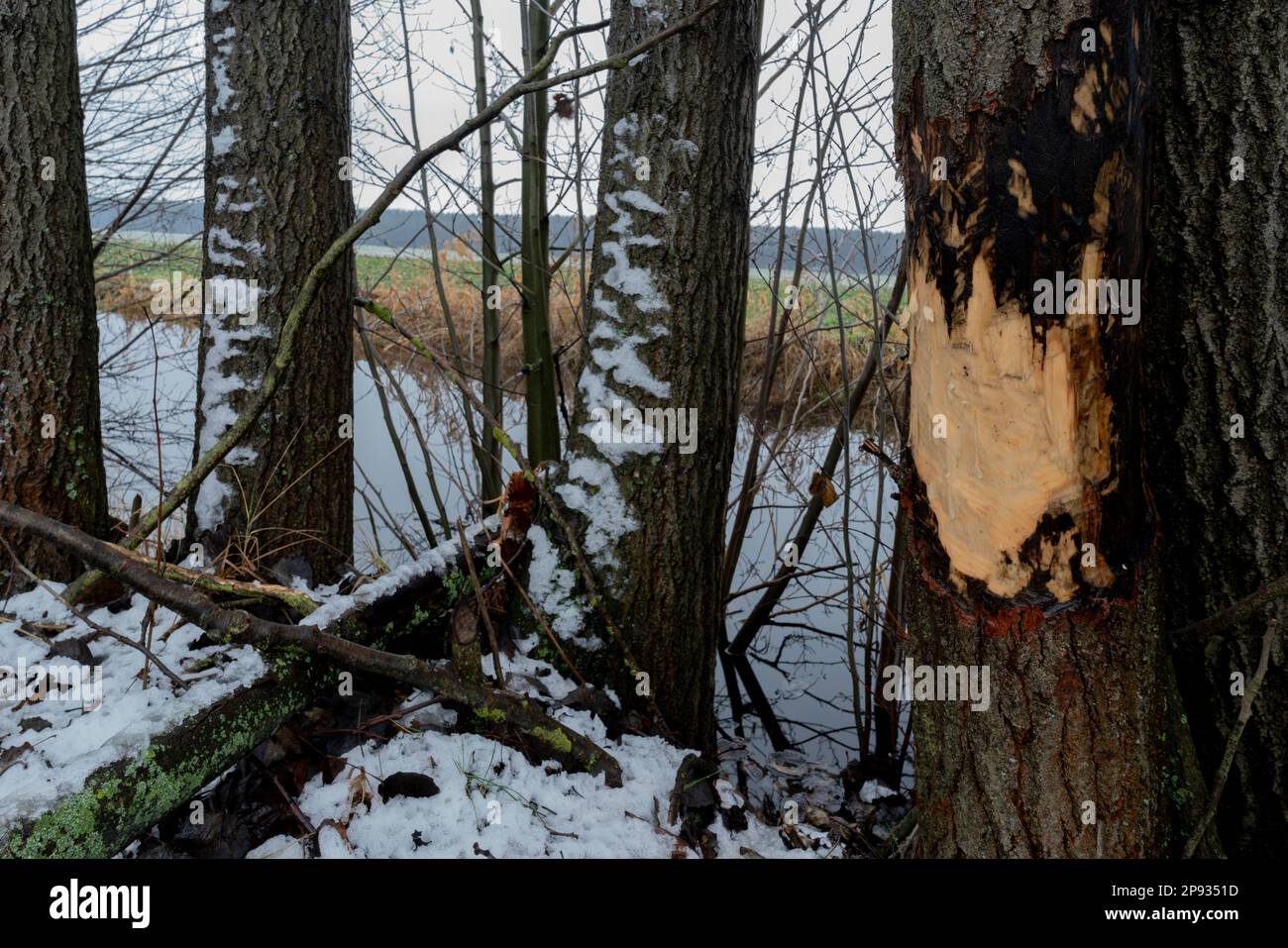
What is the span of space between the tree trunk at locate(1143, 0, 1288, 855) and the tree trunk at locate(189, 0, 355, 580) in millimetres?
2425

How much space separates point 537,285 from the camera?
3.73 meters

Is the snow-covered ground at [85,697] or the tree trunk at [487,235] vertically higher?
the tree trunk at [487,235]

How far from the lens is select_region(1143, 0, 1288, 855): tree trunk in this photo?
176 centimetres

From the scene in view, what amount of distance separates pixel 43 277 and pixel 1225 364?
3.15 meters

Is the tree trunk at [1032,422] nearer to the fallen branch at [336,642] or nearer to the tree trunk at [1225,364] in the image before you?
the tree trunk at [1225,364]

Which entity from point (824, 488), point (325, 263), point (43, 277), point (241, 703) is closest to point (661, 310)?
point (325, 263)

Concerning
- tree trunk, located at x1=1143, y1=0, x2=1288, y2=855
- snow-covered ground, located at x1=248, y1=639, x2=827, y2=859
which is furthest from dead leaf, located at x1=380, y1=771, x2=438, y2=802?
tree trunk, located at x1=1143, y1=0, x2=1288, y2=855

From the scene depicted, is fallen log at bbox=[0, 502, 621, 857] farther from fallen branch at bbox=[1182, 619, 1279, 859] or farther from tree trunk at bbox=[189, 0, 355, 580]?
fallen branch at bbox=[1182, 619, 1279, 859]

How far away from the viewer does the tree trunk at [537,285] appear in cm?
370

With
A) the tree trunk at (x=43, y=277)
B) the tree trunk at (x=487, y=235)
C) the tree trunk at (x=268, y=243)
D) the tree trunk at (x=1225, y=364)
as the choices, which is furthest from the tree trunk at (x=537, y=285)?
the tree trunk at (x=1225, y=364)

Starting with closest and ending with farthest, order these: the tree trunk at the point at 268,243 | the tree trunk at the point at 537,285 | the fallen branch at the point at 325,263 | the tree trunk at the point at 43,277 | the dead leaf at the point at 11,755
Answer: the dead leaf at the point at 11,755 < the fallen branch at the point at 325,263 < the tree trunk at the point at 43,277 < the tree trunk at the point at 268,243 < the tree trunk at the point at 537,285

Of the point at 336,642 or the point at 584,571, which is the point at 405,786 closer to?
the point at 336,642

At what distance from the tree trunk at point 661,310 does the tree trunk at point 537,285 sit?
1.11m
